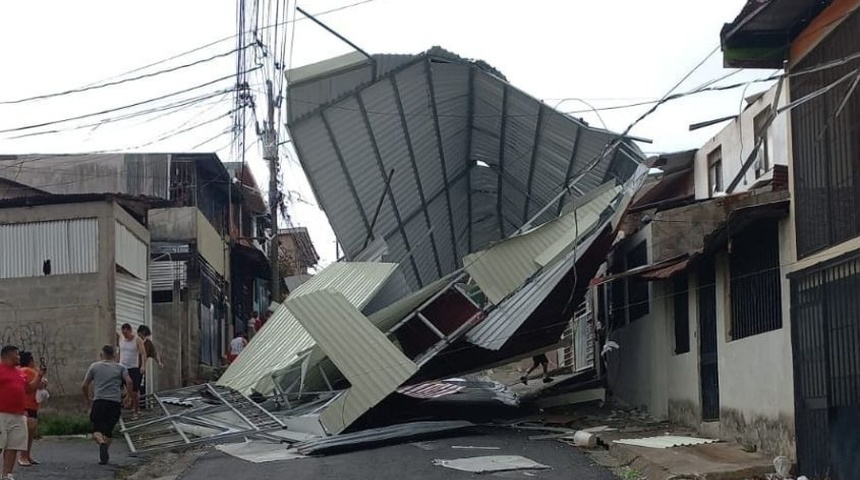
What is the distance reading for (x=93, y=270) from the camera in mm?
15117

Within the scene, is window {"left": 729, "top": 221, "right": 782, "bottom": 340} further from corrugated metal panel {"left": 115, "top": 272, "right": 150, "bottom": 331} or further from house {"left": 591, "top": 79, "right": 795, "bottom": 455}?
corrugated metal panel {"left": 115, "top": 272, "right": 150, "bottom": 331}

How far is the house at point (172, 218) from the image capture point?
2227cm

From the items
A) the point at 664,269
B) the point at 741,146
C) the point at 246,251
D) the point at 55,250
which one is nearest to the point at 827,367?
the point at 664,269

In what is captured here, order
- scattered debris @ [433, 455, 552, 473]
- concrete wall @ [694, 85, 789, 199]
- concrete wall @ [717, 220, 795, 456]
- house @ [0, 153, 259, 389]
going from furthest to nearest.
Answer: house @ [0, 153, 259, 389] → concrete wall @ [694, 85, 789, 199] → scattered debris @ [433, 455, 552, 473] → concrete wall @ [717, 220, 795, 456]

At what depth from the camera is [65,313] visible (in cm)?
1493

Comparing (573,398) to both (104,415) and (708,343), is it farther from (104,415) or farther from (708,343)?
(104,415)

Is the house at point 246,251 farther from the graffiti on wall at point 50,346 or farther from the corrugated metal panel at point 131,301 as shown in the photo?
the graffiti on wall at point 50,346

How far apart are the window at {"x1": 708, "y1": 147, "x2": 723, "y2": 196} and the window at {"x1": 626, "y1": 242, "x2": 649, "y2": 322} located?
2637 millimetres

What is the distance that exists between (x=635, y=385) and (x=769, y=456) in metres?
6.45

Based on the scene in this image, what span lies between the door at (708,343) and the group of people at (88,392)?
24.0ft

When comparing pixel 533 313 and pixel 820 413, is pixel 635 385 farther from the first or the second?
pixel 820 413

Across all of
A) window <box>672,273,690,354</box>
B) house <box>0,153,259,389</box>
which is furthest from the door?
house <box>0,153,259,389</box>

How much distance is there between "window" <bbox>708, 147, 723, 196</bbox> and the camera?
18.1 meters

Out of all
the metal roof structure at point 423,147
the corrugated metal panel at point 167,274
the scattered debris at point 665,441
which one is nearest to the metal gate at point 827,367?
the scattered debris at point 665,441
